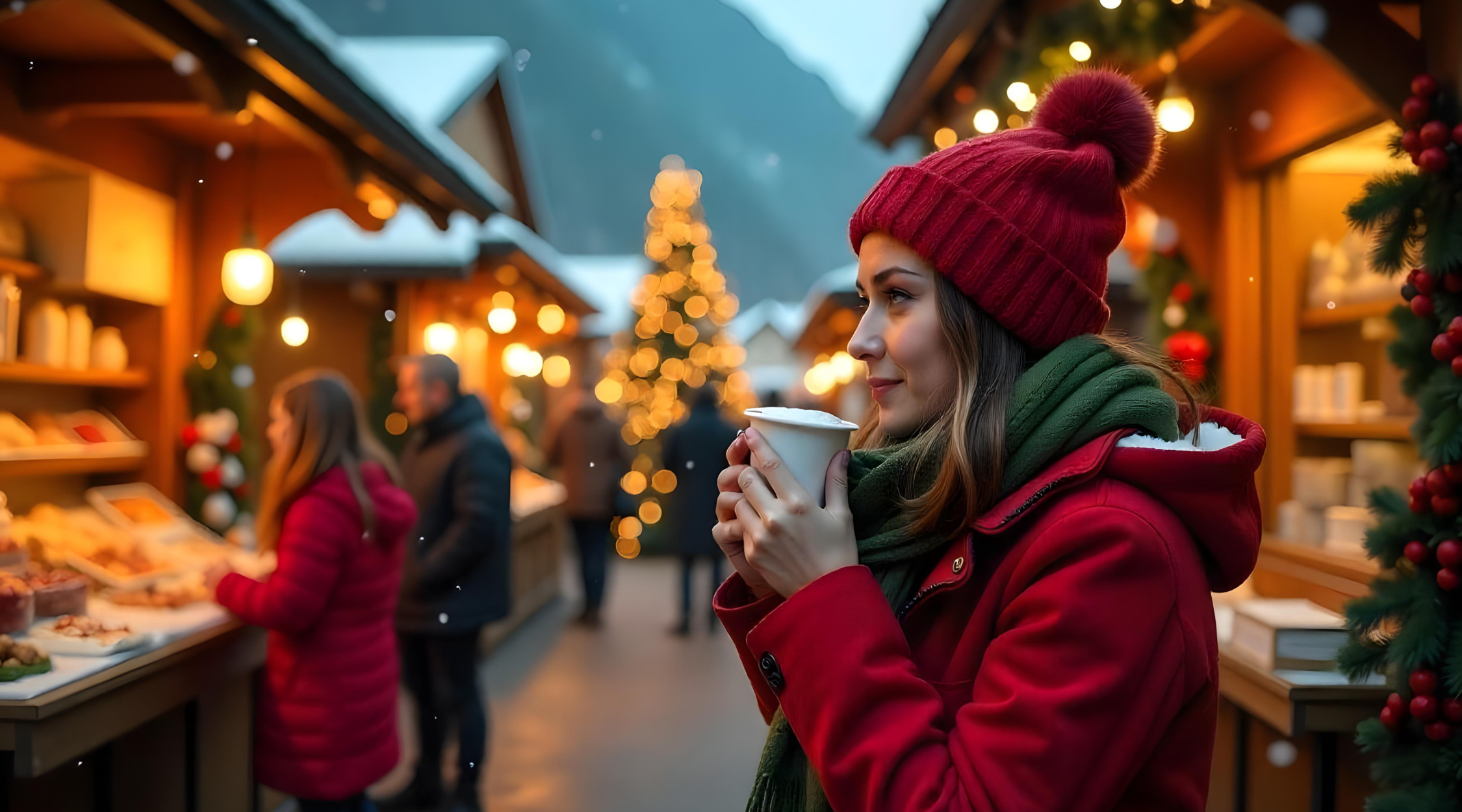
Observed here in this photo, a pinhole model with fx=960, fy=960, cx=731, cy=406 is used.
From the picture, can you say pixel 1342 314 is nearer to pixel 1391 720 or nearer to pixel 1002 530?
pixel 1391 720

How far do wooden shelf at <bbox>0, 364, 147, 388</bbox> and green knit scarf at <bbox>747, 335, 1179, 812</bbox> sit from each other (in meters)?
3.90

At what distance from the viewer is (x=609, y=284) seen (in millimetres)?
24703

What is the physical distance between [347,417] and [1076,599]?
3112mm

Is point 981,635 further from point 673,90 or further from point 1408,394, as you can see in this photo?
point 673,90

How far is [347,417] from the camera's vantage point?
3.54 meters

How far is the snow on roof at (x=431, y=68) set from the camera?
1166cm

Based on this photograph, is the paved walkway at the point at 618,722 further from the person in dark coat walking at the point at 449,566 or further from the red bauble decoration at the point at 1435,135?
the red bauble decoration at the point at 1435,135

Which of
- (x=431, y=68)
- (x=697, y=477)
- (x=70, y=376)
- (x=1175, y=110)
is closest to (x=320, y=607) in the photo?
(x=70, y=376)

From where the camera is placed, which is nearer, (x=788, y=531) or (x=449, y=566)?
(x=788, y=531)

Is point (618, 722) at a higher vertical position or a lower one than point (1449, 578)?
lower

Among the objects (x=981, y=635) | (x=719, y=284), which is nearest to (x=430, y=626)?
(x=981, y=635)

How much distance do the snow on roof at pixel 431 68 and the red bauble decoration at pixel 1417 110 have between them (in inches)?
411

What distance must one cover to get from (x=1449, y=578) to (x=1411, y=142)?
3.35 feet

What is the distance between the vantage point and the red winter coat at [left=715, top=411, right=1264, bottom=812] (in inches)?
38.0
